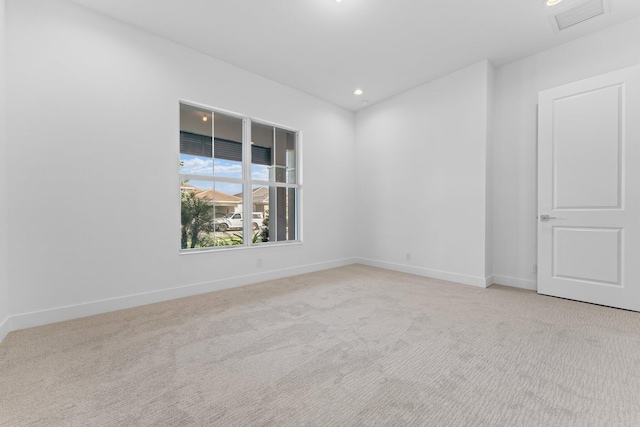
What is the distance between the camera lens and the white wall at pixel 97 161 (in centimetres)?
236

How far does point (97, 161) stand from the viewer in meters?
2.68

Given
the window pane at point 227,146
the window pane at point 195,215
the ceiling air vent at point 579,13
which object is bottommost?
the window pane at point 195,215

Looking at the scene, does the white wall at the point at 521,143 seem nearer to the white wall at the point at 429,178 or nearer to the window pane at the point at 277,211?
the white wall at the point at 429,178

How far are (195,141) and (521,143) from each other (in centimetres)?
425

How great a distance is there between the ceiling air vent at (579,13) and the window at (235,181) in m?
3.46

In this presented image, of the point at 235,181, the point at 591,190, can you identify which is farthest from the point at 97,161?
the point at 591,190

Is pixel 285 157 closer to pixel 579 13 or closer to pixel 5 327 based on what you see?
pixel 5 327

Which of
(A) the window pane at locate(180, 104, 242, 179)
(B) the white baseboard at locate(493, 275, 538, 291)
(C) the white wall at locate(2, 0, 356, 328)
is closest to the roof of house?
(A) the window pane at locate(180, 104, 242, 179)

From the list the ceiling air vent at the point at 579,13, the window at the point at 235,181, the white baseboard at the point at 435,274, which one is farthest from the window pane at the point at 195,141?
the ceiling air vent at the point at 579,13

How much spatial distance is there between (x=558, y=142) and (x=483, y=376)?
295 cm

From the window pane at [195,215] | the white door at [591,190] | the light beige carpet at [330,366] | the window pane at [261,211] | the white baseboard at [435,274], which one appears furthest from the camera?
the window pane at [261,211]

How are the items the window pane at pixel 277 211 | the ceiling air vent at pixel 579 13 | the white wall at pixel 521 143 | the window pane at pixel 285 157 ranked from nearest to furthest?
the ceiling air vent at pixel 579 13
the white wall at pixel 521 143
the window pane at pixel 277 211
the window pane at pixel 285 157

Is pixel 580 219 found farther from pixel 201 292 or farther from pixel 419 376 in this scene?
pixel 201 292

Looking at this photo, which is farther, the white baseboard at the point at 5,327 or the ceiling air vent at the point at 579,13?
the ceiling air vent at the point at 579,13
